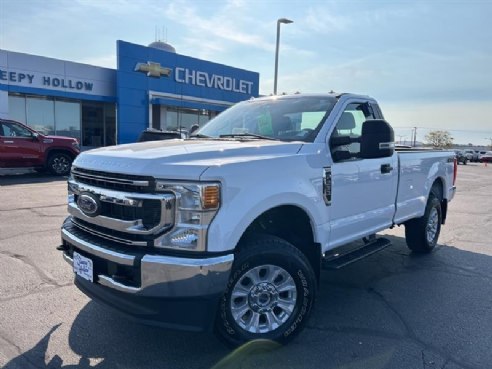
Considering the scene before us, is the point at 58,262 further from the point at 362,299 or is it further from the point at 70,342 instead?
the point at 362,299

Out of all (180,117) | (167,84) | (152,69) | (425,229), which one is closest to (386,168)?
(425,229)

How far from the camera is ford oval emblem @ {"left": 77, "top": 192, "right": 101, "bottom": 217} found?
10.3 feet

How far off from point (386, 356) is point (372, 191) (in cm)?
177

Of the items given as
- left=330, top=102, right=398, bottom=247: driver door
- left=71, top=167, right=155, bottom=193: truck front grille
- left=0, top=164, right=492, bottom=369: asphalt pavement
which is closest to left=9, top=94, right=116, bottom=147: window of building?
left=0, top=164, right=492, bottom=369: asphalt pavement

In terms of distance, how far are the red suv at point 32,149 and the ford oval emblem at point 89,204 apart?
1179 cm

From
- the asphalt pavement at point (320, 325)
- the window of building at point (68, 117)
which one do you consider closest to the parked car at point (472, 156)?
the window of building at point (68, 117)

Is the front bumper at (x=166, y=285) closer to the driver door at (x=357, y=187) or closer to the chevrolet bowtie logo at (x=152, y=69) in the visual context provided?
the driver door at (x=357, y=187)

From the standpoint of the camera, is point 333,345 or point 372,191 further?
point 372,191

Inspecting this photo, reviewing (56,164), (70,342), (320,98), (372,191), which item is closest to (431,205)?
(372,191)

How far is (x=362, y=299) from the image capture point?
4.40 m

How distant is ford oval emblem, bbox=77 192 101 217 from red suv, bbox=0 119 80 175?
1179cm

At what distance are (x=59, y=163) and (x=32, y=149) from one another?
1050mm

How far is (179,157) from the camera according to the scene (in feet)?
9.86

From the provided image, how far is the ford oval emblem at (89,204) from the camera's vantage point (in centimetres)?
313
